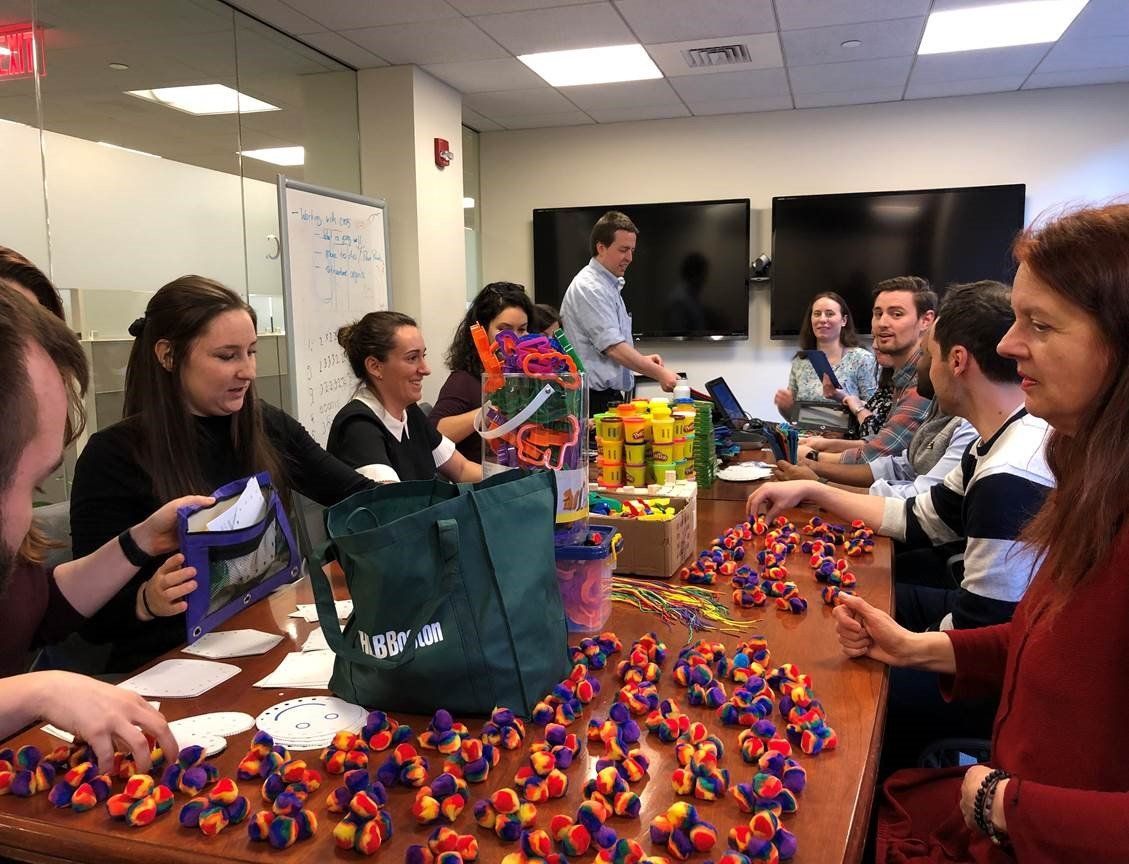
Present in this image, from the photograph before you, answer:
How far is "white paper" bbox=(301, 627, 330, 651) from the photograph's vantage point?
1.32 meters

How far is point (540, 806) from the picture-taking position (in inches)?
35.3

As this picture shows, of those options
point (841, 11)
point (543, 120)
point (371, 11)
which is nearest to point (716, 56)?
point (841, 11)

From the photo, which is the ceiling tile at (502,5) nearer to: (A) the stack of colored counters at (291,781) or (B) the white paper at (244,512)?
(B) the white paper at (244,512)

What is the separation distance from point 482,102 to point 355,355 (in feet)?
11.5

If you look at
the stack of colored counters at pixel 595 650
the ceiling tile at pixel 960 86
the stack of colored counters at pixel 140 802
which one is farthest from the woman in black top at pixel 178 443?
the ceiling tile at pixel 960 86

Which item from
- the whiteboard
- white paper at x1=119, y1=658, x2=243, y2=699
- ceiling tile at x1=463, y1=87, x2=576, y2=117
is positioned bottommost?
white paper at x1=119, y1=658, x2=243, y2=699

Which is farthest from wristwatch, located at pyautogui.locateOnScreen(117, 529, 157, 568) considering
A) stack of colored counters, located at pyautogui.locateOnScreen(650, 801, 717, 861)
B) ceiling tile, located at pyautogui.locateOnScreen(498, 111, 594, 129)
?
ceiling tile, located at pyautogui.locateOnScreen(498, 111, 594, 129)

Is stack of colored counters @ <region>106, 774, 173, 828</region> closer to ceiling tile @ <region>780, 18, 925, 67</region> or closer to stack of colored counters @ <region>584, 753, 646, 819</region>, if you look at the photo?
stack of colored counters @ <region>584, 753, 646, 819</region>

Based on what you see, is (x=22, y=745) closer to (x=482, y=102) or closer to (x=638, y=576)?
(x=638, y=576)

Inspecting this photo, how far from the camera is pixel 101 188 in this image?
3.17m

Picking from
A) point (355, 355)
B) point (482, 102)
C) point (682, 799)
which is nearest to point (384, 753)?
point (682, 799)

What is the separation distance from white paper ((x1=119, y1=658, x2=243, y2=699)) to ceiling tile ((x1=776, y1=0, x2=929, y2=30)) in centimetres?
366

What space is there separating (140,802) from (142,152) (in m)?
3.20

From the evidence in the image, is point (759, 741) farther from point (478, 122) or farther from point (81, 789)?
point (478, 122)
